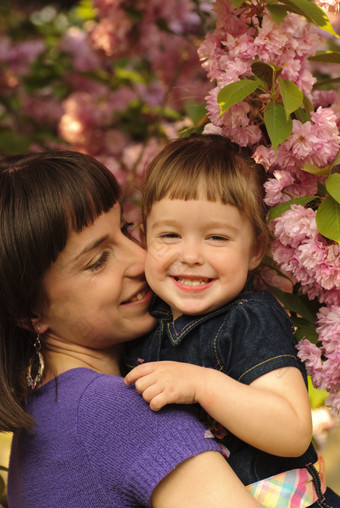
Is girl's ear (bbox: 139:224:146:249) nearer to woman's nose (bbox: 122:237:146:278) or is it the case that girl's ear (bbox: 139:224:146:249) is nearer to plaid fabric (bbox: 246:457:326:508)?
woman's nose (bbox: 122:237:146:278)

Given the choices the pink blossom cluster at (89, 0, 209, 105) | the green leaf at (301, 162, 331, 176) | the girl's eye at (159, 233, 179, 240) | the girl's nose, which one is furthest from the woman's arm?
the pink blossom cluster at (89, 0, 209, 105)

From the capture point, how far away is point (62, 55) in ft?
16.1

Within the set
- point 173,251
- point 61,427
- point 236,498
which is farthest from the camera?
point 173,251

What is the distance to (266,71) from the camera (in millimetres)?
1688

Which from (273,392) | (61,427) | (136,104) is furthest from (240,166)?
(136,104)

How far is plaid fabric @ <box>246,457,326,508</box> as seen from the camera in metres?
1.59

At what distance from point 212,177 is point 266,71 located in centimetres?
31

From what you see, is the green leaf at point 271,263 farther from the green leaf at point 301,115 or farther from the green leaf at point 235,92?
the green leaf at point 235,92

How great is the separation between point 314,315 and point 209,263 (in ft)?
1.15

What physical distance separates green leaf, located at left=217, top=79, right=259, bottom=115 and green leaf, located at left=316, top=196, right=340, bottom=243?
1.08 feet

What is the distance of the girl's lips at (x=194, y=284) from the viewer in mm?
1715

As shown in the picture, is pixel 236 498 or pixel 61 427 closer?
pixel 236 498

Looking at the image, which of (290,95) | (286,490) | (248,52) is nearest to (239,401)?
(286,490)

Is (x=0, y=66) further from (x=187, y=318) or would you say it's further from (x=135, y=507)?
(x=135, y=507)
